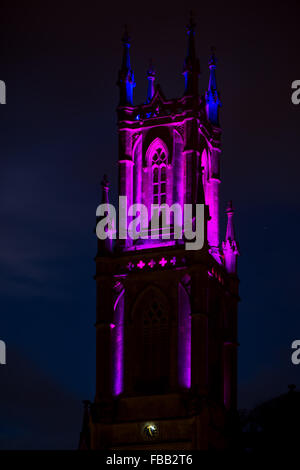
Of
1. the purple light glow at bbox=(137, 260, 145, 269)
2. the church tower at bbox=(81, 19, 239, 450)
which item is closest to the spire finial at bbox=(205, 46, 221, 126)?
the church tower at bbox=(81, 19, 239, 450)

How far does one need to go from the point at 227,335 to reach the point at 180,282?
21.3ft

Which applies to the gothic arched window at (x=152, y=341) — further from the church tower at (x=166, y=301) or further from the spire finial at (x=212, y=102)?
the spire finial at (x=212, y=102)

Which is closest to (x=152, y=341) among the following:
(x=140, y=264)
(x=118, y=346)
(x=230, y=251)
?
(x=118, y=346)

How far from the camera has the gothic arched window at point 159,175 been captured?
84.9 metres

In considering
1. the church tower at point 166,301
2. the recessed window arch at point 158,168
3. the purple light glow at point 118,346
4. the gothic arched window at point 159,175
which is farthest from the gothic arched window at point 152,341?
the recessed window arch at point 158,168

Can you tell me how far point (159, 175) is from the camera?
280 feet

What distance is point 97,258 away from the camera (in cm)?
8388

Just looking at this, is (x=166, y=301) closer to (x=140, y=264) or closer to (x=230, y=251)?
(x=140, y=264)

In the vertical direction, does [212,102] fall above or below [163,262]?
above

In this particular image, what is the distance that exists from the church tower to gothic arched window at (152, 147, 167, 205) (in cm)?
6

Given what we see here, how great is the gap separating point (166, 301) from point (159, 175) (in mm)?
7856

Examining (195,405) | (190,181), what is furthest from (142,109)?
(195,405)
